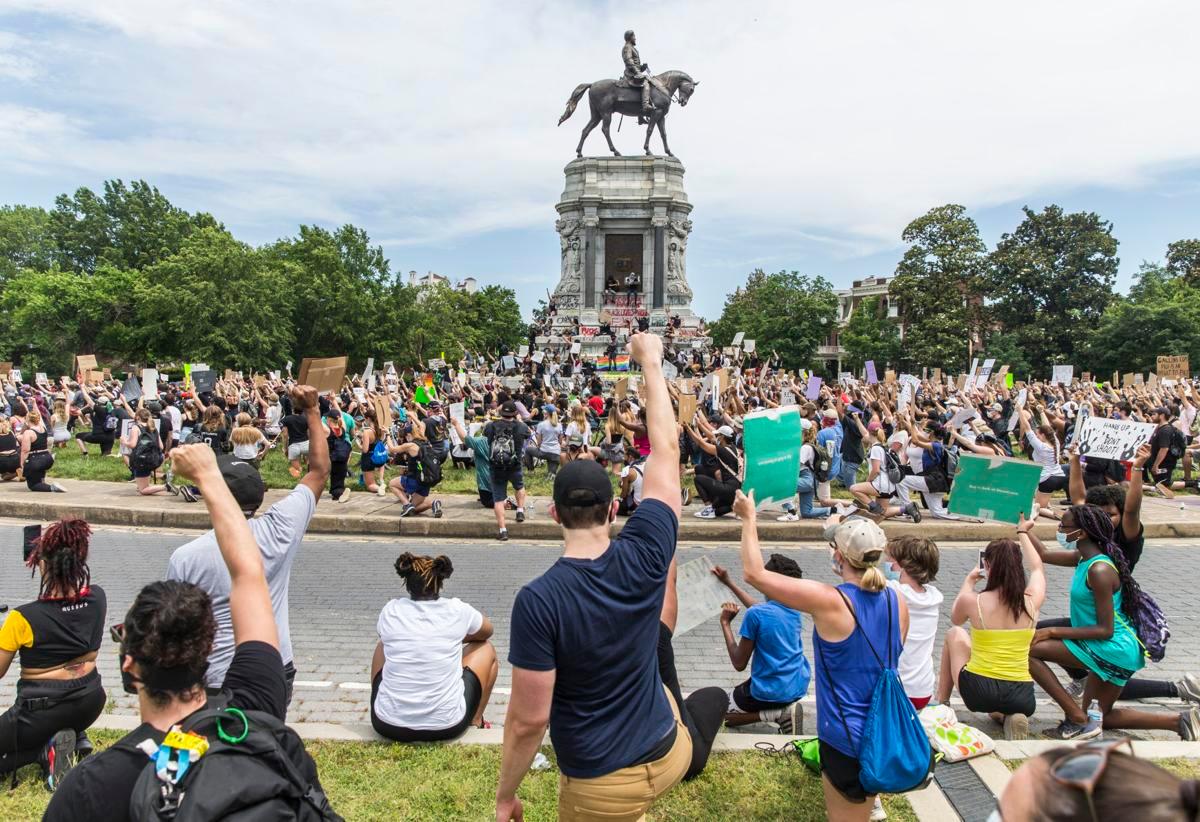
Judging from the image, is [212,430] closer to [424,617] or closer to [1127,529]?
[424,617]

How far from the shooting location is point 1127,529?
546 centimetres

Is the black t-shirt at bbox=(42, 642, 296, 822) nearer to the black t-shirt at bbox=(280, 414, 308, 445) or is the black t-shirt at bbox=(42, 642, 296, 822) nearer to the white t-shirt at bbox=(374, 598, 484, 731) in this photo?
the white t-shirt at bbox=(374, 598, 484, 731)

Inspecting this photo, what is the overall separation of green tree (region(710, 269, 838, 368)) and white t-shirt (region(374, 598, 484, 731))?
62.9m

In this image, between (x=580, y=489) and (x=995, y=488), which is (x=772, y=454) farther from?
(x=580, y=489)

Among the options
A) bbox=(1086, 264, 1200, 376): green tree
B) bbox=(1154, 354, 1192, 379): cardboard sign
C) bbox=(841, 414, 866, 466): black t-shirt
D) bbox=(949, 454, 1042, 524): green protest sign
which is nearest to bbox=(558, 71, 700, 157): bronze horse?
bbox=(1086, 264, 1200, 376): green tree

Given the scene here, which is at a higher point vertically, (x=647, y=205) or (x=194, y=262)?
(x=647, y=205)

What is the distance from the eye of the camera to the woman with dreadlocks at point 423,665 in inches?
186

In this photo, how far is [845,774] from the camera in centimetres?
345

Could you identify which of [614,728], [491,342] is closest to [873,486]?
[614,728]

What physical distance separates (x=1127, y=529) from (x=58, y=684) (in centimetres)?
670

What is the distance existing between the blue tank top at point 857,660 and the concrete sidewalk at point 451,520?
814 centimetres

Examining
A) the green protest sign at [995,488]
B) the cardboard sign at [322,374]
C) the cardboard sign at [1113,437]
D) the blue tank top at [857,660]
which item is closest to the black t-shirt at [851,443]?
the cardboard sign at [1113,437]

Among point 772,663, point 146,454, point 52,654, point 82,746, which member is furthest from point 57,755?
point 146,454

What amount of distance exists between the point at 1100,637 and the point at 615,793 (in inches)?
152
